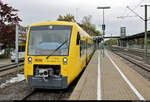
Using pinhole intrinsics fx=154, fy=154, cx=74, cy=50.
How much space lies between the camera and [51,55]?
20.4 ft

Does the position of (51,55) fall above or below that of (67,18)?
below

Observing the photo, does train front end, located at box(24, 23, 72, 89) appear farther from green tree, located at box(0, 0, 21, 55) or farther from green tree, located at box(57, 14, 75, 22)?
green tree, located at box(57, 14, 75, 22)

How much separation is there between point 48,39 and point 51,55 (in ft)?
2.70

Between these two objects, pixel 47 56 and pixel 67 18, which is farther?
pixel 67 18

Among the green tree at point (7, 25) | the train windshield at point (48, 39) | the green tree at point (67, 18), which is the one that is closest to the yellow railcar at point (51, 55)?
the train windshield at point (48, 39)

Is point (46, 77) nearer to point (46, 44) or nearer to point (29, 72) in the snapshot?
point (29, 72)

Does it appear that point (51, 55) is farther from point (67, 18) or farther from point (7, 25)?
point (67, 18)

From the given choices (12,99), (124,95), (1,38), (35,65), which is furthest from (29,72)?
(1,38)

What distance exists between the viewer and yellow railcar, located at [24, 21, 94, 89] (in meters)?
6.00

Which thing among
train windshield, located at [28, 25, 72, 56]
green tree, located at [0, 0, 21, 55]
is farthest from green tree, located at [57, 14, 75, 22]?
train windshield, located at [28, 25, 72, 56]

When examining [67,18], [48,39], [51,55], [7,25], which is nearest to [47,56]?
[51,55]

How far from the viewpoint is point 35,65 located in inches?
249

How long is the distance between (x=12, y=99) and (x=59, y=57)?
2344 millimetres

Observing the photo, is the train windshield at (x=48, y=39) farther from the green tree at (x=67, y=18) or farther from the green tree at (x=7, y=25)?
the green tree at (x=67, y=18)
